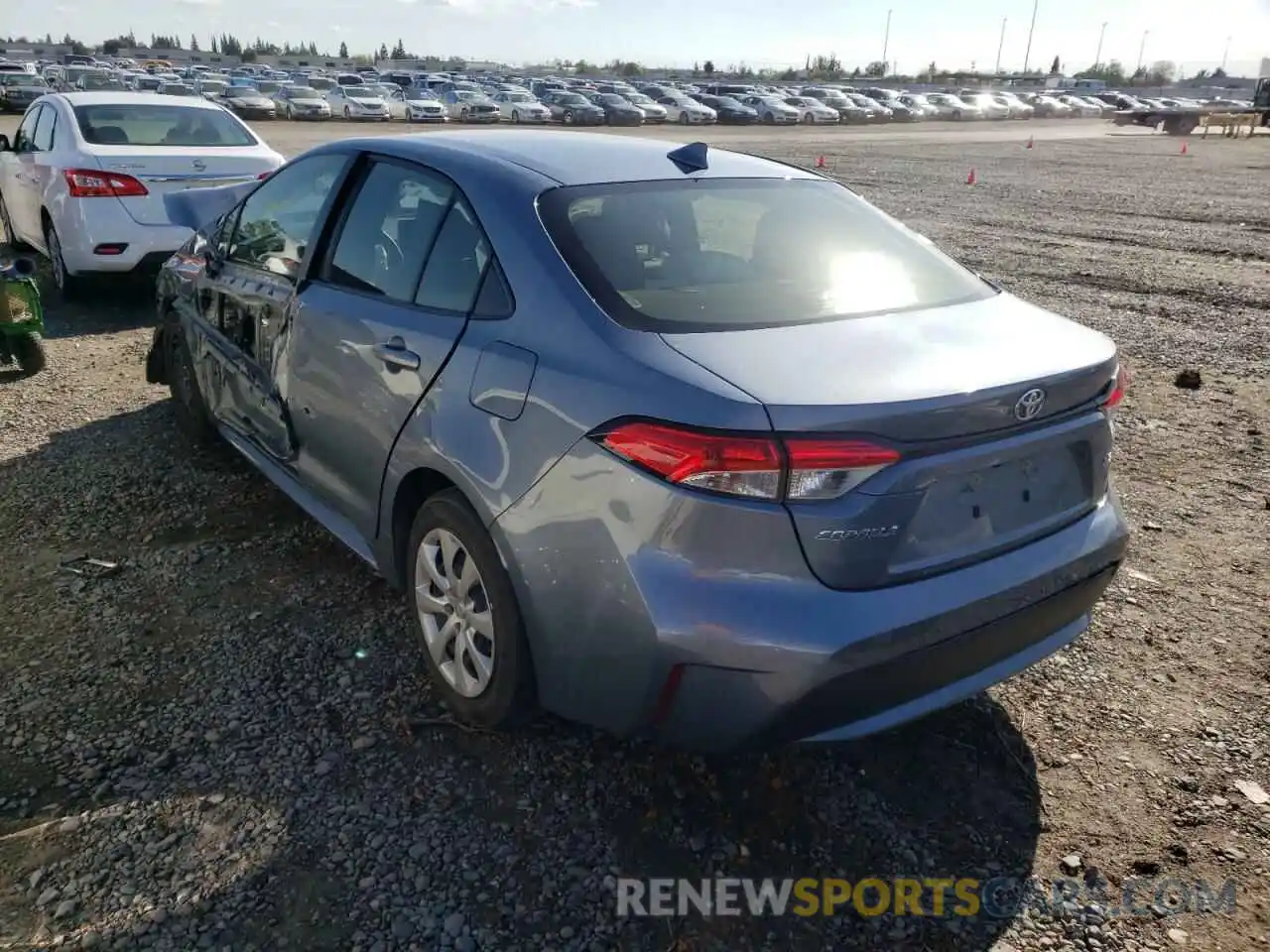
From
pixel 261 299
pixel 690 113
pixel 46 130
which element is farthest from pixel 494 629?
pixel 690 113

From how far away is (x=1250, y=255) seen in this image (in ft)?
39.1

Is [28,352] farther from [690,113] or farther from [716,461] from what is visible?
[690,113]

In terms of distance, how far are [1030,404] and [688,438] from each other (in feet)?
2.92

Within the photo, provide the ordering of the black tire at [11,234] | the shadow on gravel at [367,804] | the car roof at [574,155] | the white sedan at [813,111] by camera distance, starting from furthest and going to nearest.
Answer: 1. the white sedan at [813,111]
2. the black tire at [11,234]
3. the car roof at [574,155]
4. the shadow on gravel at [367,804]

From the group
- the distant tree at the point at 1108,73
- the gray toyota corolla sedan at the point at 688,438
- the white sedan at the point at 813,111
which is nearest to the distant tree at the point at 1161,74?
the distant tree at the point at 1108,73

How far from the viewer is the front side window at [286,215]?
3.75m

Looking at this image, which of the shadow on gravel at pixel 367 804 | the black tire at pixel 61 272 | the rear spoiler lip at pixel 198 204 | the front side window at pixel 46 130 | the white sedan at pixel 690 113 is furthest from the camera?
the white sedan at pixel 690 113

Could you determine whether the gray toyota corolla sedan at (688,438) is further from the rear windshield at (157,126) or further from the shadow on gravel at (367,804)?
the rear windshield at (157,126)

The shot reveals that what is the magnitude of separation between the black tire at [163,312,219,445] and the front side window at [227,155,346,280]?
836 millimetres

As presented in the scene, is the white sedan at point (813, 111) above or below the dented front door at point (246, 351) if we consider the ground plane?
above

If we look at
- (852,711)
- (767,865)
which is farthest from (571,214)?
(767,865)

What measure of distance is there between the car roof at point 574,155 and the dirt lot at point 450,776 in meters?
1.66

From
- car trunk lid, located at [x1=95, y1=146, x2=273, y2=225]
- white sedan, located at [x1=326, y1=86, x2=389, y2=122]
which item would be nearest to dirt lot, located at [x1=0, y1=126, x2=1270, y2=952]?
car trunk lid, located at [x1=95, y1=146, x2=273, y2=225]

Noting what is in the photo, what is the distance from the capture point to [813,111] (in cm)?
5172
